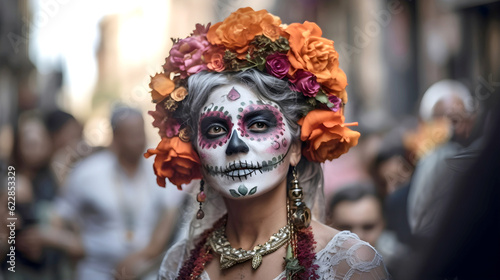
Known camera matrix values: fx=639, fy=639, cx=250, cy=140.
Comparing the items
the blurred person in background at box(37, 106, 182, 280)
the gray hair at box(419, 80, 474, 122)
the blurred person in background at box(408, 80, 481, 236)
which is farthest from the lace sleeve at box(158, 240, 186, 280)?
the gray hair at box(419, 80, 474, 122)

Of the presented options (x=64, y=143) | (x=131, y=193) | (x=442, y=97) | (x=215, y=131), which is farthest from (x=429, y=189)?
(x=64, y=143)

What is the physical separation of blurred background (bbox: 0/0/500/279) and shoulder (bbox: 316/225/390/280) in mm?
1199

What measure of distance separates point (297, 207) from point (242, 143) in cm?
32

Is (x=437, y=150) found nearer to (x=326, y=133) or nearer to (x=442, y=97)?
(x=442, y=97)

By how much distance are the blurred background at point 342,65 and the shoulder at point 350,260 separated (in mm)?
1199

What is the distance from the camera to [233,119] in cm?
225

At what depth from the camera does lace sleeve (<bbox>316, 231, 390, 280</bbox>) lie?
2139mm

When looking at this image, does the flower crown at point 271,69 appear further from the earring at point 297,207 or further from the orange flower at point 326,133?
the earring at point 297,207

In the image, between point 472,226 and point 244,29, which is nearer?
point 472,226

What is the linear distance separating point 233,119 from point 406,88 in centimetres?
560

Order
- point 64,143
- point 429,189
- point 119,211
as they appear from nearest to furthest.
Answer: point 429,189
point 119,211
point 64,143

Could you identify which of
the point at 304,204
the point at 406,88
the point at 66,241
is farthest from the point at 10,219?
the point at 406,88

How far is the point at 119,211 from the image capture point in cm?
455

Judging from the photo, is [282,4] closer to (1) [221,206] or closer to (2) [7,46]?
(2) [7,46]
